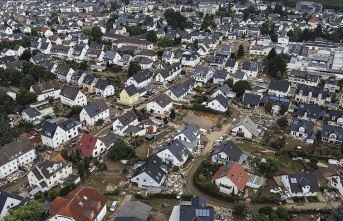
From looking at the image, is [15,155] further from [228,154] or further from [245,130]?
[245,130]

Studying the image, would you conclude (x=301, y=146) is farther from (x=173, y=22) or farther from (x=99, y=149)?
(x=173, y=22)

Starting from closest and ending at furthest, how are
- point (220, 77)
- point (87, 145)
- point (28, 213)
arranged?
point (28, 213), point (87, 145), point (220, 77)

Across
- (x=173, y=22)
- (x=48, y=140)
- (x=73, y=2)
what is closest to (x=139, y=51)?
(x=173, y=22)

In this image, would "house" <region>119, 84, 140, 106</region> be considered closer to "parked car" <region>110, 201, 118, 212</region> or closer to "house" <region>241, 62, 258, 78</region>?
"house" <region>241, 62, 258, 78</region>

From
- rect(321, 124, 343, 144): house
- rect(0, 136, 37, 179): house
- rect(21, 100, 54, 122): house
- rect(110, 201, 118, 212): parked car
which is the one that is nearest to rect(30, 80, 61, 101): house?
rect(21, 100, 54, 122): house

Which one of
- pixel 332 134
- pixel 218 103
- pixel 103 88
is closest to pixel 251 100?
pixel 218 103

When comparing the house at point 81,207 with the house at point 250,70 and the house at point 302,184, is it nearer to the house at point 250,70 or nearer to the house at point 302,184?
the house at point 302,184
